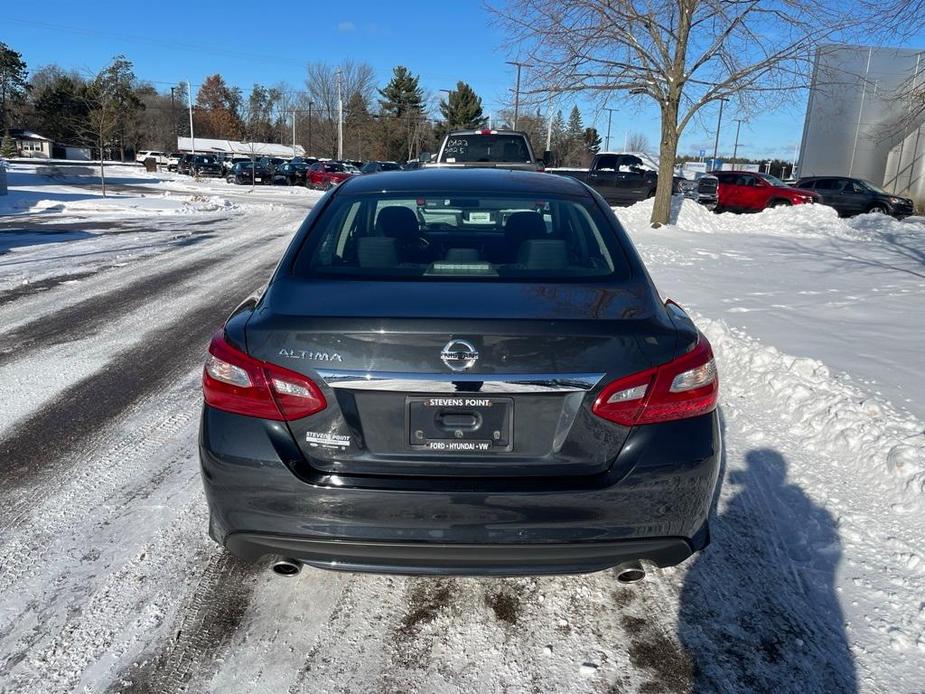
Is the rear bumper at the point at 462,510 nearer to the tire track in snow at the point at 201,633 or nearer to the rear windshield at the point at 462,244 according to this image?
the tire track in snow at the point at 201,633

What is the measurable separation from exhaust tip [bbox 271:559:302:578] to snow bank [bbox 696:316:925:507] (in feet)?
9.88

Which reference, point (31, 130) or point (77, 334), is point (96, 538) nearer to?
point (77, 334)

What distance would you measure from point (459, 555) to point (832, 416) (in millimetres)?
3175

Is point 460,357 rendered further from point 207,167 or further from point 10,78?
point 10,78

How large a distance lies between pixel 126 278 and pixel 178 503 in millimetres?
7362

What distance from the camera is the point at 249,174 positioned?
4150 cm

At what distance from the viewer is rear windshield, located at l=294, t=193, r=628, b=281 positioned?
9.01 ft

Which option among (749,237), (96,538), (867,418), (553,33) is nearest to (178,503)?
(96,538)

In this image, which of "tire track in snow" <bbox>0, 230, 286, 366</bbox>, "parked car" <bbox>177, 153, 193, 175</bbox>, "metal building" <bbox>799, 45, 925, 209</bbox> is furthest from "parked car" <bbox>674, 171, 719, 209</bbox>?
"parked car" <bbox>177, 153, 193, 175</bbox>

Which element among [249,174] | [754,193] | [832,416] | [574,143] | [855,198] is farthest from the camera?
[574,143]

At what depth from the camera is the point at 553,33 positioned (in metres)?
15.1

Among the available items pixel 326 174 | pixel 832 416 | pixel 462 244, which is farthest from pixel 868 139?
pixel 462 244

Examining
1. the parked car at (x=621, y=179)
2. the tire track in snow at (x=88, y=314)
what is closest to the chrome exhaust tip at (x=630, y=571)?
the tire track in snow at (x=88, y=314)

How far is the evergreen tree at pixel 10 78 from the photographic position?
267 ft
